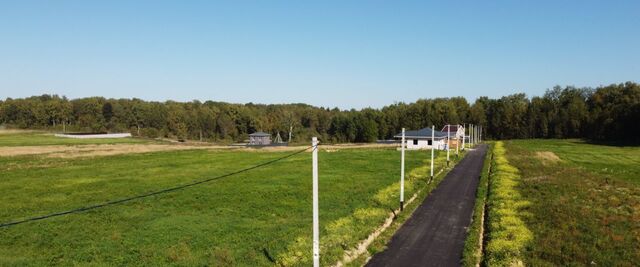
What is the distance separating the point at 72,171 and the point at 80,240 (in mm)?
36485

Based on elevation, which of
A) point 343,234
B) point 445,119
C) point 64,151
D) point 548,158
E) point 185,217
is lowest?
point 185,217

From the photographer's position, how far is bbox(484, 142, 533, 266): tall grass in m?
19.0

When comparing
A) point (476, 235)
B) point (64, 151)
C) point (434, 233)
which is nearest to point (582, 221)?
point (476, 235)

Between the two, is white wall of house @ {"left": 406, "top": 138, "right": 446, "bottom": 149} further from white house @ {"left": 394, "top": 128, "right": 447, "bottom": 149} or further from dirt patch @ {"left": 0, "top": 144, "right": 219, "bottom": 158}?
dirt patch @ {"left": 0, "top": 144, "right": 219, "bottom": 158}

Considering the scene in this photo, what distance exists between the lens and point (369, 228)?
23844mm

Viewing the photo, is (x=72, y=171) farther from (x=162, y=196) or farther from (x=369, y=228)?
(x=369, y=228)

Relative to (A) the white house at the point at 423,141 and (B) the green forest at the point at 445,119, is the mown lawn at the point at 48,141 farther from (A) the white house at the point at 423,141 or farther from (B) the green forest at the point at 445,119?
(A) the white house at the point at 423,141

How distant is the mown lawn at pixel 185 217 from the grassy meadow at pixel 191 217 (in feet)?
0.21

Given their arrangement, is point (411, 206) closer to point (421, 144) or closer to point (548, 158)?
point (548, 158)

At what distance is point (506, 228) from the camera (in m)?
23.3

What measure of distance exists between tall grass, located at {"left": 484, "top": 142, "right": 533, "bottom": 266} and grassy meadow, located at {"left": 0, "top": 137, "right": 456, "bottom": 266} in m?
6.53

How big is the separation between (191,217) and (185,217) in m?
0.43

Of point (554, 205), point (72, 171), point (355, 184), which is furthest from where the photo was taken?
point (72, 171)

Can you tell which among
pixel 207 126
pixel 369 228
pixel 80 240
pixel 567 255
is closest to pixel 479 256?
pixel 567 255
